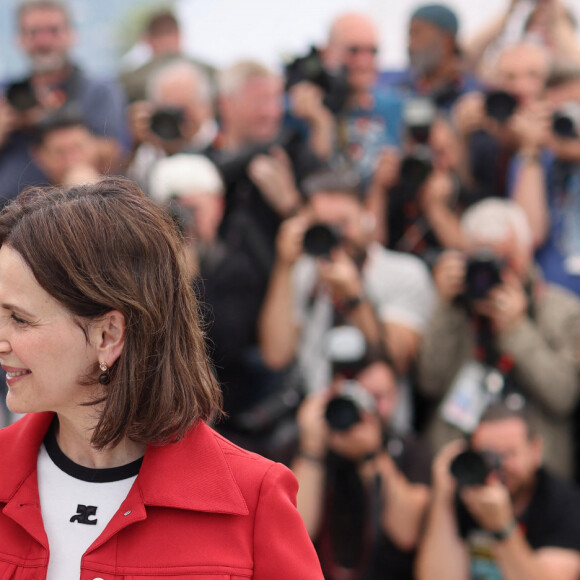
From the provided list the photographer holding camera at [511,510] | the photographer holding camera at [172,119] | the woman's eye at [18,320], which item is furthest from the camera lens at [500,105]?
the woman's eye at [18,320]

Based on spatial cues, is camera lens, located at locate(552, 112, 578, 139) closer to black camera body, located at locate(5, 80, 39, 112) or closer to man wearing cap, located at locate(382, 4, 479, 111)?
man wearing cap, located at locate(382, 4, 479, 111)

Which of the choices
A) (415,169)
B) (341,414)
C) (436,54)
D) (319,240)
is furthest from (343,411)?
(436,54)

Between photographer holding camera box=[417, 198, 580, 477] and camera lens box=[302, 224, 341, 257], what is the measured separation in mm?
442

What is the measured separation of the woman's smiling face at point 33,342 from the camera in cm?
150

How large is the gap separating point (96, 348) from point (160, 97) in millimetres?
3378

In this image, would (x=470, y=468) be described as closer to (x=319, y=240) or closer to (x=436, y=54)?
(x=319, y=240)

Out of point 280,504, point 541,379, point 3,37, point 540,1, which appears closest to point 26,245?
point 280,504

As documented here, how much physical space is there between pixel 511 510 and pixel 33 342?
2.00 m

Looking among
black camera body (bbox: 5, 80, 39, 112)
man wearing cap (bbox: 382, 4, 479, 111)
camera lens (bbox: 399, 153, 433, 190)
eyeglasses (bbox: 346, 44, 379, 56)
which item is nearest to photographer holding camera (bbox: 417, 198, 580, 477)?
camera lens (bbox: 399, 153, 433, 190)

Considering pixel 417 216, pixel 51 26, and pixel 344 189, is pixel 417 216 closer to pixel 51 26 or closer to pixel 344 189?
pixel 344 189

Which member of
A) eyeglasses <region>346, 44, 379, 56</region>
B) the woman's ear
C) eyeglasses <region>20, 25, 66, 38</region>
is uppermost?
the woman's ear

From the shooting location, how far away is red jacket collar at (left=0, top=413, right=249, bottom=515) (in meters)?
1.54

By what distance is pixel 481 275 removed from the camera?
11.8ft

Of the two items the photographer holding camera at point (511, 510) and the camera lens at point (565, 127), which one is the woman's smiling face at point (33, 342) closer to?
the photographer holding camera at point (511, 510)
